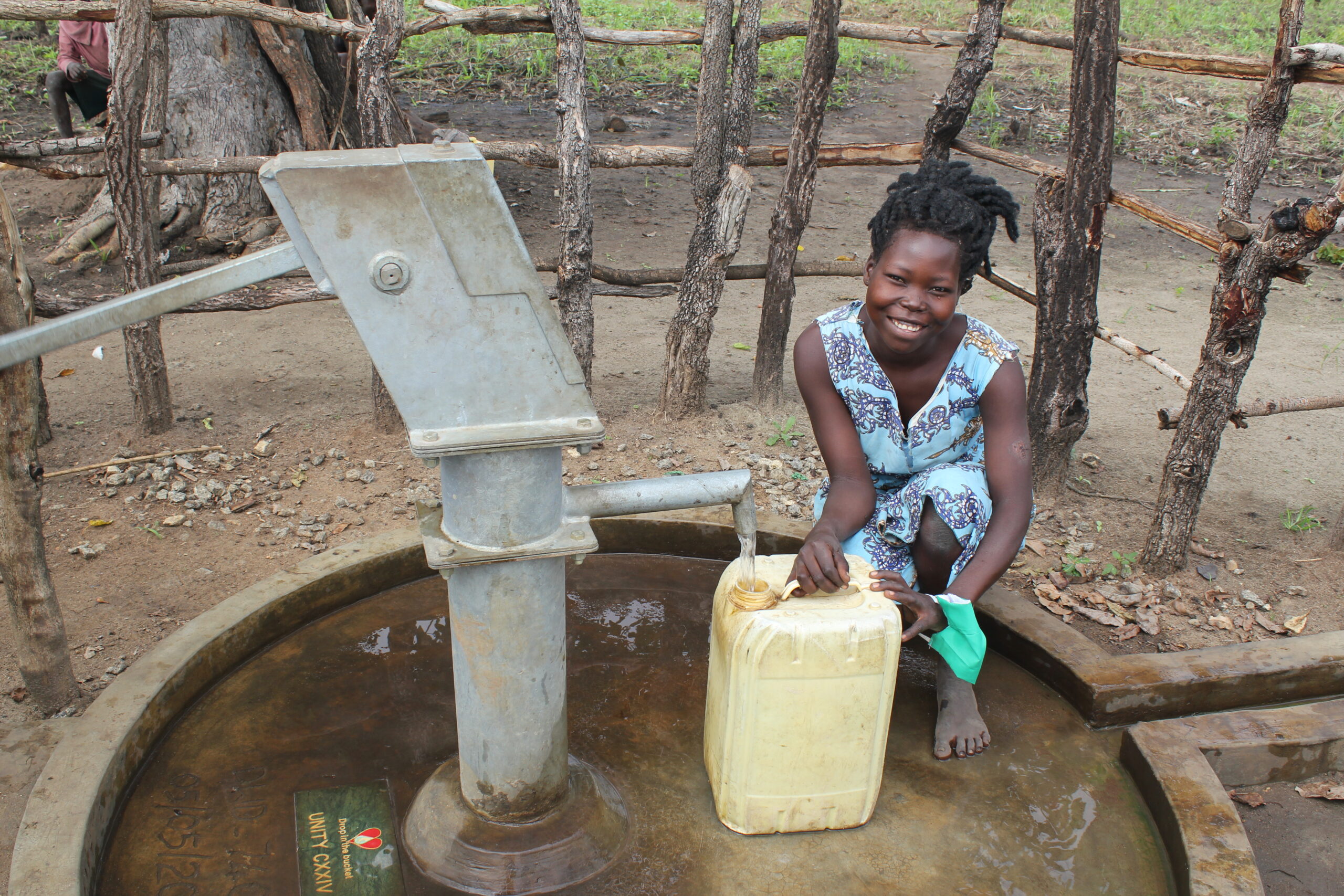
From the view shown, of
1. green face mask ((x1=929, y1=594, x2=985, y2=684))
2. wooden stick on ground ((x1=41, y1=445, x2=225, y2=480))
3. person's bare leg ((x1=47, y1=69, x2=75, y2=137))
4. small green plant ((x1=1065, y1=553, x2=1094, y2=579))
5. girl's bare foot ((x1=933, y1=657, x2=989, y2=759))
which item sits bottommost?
small green plant ((x1=1065, y1=553, x2=1094, y2=579))

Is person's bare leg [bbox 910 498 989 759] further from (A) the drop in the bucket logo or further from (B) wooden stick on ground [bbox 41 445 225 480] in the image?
(B) wooden stick on ground [bbox 41 445 225 480]

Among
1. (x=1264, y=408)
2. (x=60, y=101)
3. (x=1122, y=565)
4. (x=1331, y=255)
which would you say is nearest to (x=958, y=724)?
(x=1122, y=565)

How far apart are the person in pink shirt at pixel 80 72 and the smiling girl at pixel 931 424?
477 centimetres

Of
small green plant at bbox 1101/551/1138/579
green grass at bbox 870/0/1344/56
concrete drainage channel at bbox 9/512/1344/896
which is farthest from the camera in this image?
green grass at bbox 870/0/1344/56

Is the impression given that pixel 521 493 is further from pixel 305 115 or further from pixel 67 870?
pixel 305 115

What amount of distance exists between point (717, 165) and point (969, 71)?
0.90 m

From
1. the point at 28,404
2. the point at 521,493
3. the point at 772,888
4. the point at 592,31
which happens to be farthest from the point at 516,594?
the point at 592,31

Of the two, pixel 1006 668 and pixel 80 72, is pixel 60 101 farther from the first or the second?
pixel 1006 668

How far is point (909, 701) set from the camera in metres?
2.23

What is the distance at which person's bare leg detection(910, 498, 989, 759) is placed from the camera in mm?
2061

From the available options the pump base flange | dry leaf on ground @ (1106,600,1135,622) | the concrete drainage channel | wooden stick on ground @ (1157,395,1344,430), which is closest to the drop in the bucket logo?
the pump base flange

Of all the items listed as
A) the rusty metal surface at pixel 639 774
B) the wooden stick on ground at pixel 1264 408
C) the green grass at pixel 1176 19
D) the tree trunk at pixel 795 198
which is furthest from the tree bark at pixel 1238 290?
the green grass at pixel 1176 19

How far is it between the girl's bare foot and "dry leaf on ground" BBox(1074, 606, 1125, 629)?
88 centimetres

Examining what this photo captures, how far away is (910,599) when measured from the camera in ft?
5.96
